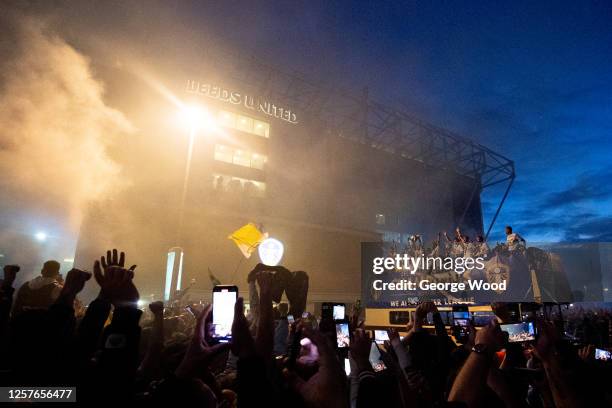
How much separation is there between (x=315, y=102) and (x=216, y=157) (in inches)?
396

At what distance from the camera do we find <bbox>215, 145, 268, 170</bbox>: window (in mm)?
25953

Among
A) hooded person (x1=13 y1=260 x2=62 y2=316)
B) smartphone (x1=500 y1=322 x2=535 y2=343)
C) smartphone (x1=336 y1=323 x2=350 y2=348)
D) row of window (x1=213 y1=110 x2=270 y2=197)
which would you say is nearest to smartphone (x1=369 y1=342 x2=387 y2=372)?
smartphone (x1=336 y1=323 x2=350 y2=348)

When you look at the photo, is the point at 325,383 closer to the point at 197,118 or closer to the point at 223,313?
the point at 223,313

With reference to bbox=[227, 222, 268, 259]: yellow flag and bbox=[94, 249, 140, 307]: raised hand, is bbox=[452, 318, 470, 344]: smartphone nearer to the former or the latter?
bbox=[94, 249, 140, 307]: raised hand

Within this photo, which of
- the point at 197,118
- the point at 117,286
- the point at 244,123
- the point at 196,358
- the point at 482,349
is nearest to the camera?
the point at 196,358

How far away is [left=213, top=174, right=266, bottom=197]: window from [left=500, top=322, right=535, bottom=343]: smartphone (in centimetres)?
2185

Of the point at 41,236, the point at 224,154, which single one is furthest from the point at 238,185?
the point at 41,236

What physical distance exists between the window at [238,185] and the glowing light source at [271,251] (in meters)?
6.22

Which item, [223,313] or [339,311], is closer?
[223,313]

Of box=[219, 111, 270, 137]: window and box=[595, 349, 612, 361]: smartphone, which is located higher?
box=[219, 111, 270, 137]: window

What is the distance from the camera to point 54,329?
84.0 inches

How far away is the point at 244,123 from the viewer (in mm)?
27469

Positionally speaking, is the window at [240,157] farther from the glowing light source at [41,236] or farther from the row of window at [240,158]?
the glowing light source at [41,236]

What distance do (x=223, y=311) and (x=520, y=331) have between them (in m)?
4.73
